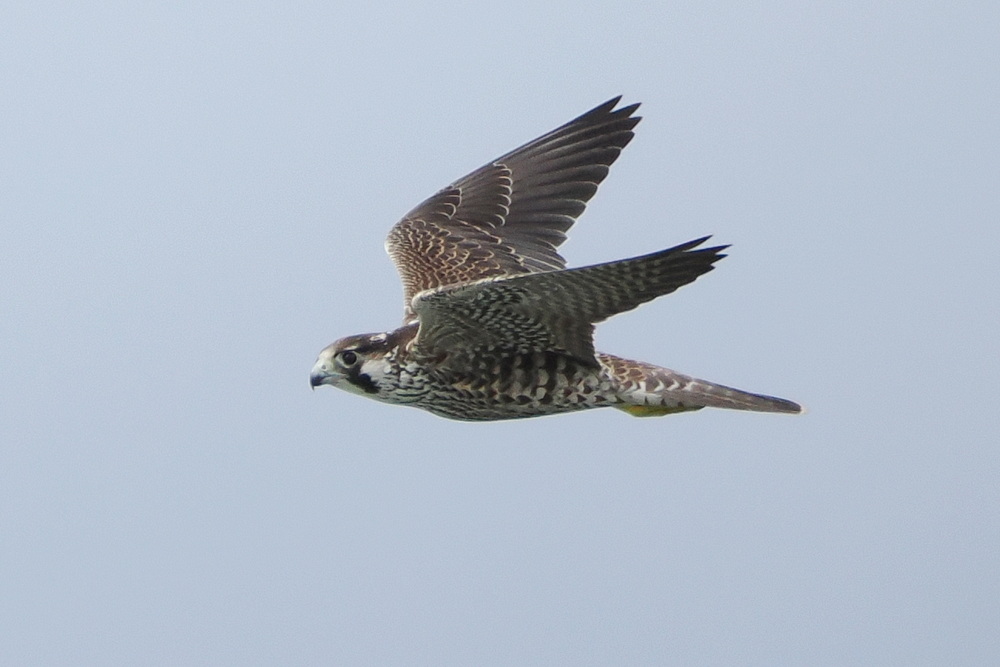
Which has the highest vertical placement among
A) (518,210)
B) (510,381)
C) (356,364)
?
(518,210)

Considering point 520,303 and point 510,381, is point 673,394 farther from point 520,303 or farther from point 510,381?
point 520,303

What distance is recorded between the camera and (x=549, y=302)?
548 centimetres

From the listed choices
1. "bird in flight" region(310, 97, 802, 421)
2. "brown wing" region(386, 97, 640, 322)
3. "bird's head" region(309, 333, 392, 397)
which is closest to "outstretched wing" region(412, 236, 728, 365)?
"bird in flight" region(310, 97, 802, 421)

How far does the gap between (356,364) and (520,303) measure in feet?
2.66

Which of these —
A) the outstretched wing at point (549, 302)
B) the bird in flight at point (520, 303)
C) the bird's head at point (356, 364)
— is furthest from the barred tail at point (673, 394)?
the bird's head at point (356, 364)

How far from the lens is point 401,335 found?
19.9ft

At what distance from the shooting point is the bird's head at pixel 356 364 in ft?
19.7

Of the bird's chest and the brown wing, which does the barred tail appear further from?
the brown wing

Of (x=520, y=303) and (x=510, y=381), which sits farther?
(x=510, y=381)

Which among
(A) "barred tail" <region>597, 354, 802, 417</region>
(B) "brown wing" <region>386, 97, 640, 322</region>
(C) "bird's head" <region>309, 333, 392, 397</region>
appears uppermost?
(B) "brown wing" <region>386, 97, 640, 322</region>

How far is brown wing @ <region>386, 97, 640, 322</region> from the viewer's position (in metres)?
6.82

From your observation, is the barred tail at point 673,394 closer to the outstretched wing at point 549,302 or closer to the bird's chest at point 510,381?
the bird's chest at point 510,381

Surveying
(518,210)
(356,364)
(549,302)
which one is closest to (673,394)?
(549,302)

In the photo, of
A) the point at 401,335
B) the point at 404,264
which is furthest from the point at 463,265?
the point at 401,335
